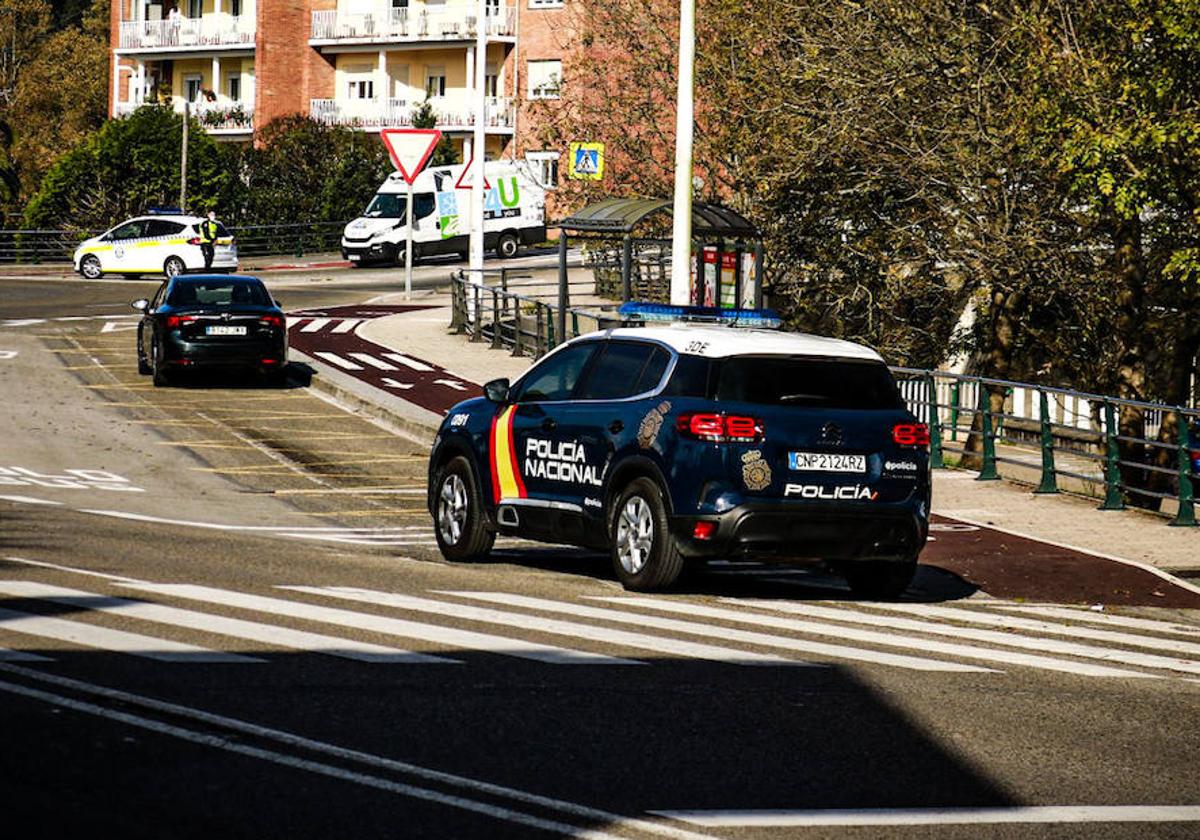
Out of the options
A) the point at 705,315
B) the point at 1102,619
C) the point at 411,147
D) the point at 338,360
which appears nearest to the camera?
the point at 1102,619

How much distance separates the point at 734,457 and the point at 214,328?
17379 mm

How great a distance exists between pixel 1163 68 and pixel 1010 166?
4744 mm

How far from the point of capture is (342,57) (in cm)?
8538

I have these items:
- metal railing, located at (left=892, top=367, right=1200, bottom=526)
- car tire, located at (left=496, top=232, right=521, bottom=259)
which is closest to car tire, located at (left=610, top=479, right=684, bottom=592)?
metal railing, located at (left=892, top=367, right=1200, bottom=526)

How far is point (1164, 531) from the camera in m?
18.5

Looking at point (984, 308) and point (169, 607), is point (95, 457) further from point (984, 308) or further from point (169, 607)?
point (984, 308)

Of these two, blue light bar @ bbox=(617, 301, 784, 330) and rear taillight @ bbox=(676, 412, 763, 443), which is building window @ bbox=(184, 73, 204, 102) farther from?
rear taillight @ bbox=(676, 412, 763, 443)

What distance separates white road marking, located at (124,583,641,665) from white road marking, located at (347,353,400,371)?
20308 millimetres

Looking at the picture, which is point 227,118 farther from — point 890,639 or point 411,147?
point 890,639

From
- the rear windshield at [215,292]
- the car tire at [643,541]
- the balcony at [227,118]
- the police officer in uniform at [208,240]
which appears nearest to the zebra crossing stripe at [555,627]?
the car tire at [643,541]

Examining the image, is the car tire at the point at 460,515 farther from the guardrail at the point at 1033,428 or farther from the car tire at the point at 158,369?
the car tire at the point at 158,369

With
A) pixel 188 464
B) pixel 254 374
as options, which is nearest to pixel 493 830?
pixel 188 464

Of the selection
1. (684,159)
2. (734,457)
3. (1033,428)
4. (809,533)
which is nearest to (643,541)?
(734,457)

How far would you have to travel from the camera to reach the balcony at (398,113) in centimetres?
7994
